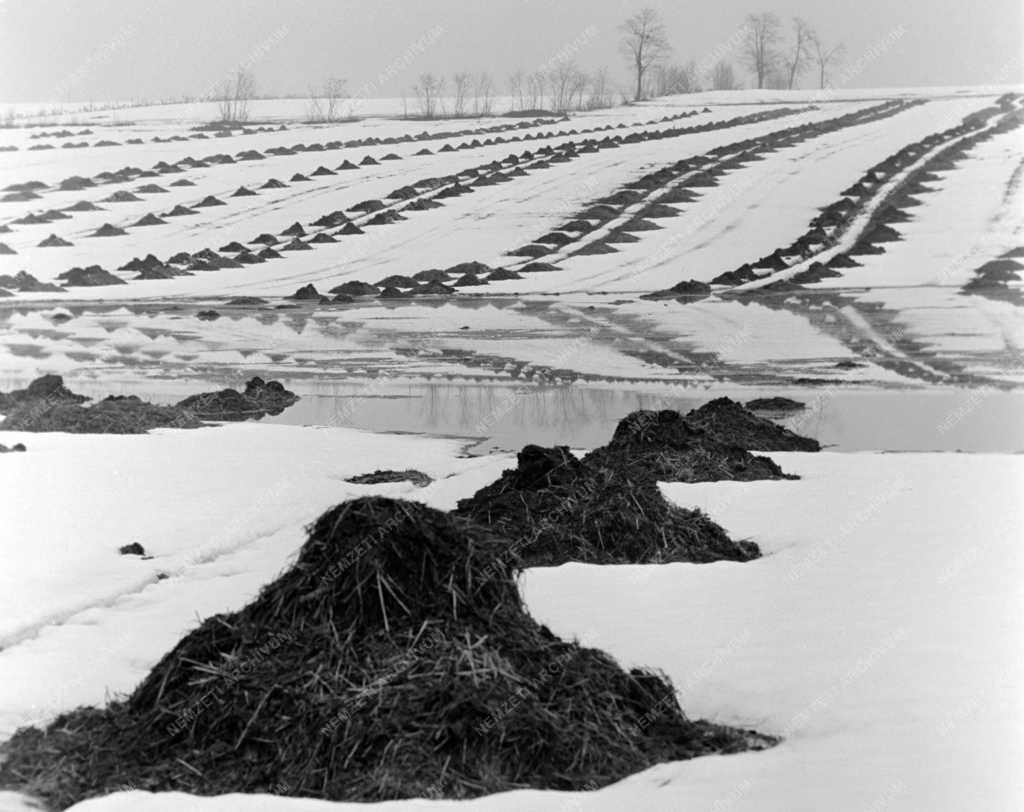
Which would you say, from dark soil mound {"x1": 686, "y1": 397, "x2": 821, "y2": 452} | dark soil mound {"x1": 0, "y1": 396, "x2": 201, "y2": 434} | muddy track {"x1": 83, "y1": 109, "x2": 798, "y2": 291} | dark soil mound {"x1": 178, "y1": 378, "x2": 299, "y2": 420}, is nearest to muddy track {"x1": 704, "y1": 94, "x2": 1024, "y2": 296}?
muddy track {"x1": 83, "y1": 109, "x2": 798, "y2": 291}

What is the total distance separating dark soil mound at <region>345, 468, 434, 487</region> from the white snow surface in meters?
0.21

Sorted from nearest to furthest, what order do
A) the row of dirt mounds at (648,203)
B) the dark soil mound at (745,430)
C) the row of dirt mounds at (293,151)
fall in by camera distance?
the dark soil mound at (745,430)
the row of dirt mounds at (648,203)
the row of dirt mounds at (293,151)

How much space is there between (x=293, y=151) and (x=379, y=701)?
48.8 m

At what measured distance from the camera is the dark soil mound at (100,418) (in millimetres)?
12000

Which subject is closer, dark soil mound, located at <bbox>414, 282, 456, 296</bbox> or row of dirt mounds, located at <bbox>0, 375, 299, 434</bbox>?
row of dirt mounds, located at <bbox>0, 375, 299, 434</bbox>

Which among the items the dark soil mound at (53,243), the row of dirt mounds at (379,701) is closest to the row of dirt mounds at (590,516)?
the row of dirt mounds at (379,701)

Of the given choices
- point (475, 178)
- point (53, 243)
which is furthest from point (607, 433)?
point (475, 178)

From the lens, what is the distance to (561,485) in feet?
27.7

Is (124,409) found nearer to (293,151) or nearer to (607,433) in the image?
(607,433)

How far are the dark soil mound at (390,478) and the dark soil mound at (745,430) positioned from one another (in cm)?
233

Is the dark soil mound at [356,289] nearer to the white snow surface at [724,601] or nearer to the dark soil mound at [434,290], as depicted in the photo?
the dark soil mound at [434,290]

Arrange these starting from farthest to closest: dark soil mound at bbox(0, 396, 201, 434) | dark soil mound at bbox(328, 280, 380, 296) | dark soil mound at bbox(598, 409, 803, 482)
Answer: dark soil mound at bbox(328, 280, 380, 296) < dark soil mound at bbox(0, 396, 201, 434) < dark soil mound at bbox(598, 409, 803, 482)

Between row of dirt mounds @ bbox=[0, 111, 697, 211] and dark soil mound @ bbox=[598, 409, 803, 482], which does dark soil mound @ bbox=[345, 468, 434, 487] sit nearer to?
dark soil mound @ bbox=[598, 409, 803, 482]

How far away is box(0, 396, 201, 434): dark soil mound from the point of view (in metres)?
12.0
